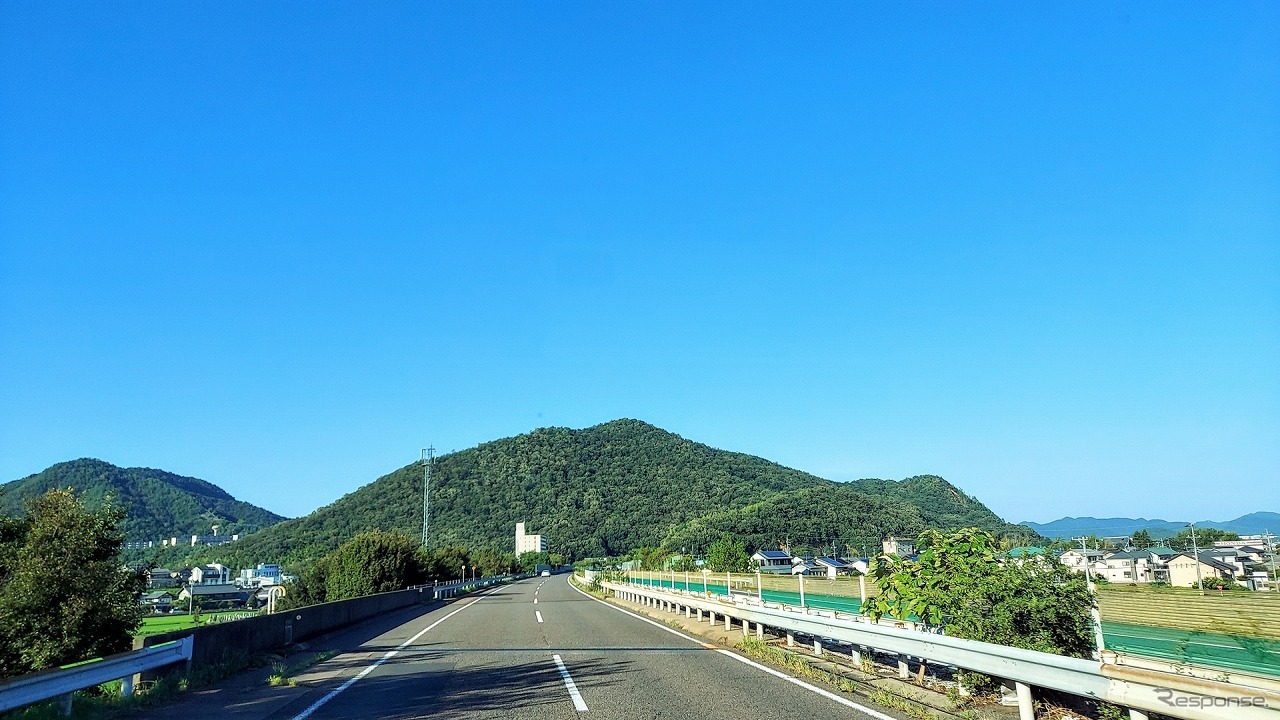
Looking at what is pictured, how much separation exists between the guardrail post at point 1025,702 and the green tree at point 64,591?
12.1 meters

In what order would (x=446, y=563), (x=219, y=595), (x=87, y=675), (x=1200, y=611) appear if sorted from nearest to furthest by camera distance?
1. (x=1200, y=611)
2. (x=87, y=675)
3. (x=446, y=563)
4. (x=219, y=595)

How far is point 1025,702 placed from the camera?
25.7 feet

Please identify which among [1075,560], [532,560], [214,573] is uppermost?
[1075,560]

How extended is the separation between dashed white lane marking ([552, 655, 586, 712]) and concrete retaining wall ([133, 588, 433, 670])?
6006 millimetres

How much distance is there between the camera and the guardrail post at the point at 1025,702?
7773 millimetres

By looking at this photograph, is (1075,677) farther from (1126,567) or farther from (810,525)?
(810,525)

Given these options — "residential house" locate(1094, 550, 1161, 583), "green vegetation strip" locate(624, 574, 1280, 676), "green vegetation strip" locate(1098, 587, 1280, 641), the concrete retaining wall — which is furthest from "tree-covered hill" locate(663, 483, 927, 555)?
"green vegetation strip" locate(624, 574, 1280, 676)

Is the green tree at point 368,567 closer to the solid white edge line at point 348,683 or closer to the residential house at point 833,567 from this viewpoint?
the residential house at point 833,567

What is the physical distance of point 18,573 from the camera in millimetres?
11367

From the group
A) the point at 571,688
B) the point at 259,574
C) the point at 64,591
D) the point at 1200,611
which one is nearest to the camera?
the point at 1200,611

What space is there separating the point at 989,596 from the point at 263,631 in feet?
49.4

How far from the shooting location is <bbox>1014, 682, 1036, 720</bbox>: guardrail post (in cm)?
777

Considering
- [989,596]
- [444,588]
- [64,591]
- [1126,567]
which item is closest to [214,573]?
[444,588]

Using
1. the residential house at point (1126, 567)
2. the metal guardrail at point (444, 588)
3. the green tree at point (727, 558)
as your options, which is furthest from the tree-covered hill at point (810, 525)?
the residential house at point (1126, 567)
